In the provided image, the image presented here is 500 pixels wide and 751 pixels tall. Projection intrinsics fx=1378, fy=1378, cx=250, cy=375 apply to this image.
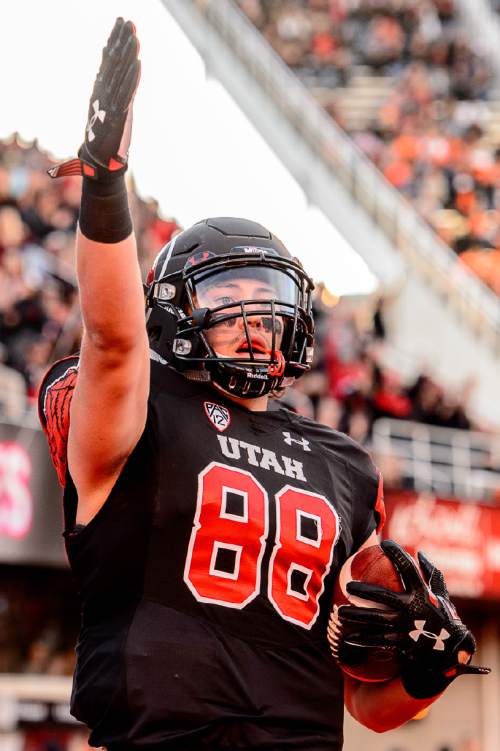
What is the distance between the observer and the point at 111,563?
2.82m

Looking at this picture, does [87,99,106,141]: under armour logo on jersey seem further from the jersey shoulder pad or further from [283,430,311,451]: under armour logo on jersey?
[283,430,311,451]: under armour logo on jersey

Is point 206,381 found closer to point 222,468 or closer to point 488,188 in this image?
point 222,468

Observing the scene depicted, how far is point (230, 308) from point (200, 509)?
48cm

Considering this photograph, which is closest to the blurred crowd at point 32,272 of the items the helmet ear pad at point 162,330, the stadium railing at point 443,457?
the stadium railing at point 443,457

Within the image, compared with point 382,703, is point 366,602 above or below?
above

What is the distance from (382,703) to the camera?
320 centimetres

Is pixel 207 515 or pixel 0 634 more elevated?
pixel 207 515

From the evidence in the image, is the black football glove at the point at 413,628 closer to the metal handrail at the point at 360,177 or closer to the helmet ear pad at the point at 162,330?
the helmet ear pad at the point at 162,330

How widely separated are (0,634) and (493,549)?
4338mm

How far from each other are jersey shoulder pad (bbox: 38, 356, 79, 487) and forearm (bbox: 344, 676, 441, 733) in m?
0.90

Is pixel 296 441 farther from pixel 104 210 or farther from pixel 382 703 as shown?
pixel 104 210

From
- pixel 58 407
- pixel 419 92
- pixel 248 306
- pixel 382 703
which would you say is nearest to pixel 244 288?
pixel 248 306

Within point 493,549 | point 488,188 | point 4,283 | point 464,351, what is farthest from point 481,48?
point 4,283

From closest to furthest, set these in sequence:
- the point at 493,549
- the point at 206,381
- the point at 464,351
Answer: the point at 206,381 → the point at 493,549 → the point at 464,351
